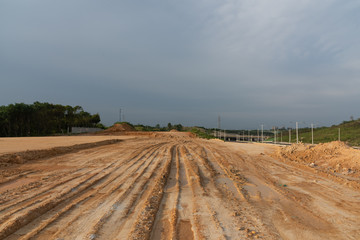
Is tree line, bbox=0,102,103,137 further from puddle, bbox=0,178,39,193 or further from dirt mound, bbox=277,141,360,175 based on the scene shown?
dirt mound, bbox=277,141,360,175

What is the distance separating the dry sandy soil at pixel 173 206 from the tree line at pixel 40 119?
39.9 metres

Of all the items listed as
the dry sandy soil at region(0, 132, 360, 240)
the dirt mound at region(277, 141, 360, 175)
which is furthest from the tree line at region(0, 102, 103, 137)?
the dirt mound at region(277, 141, 360, 175)

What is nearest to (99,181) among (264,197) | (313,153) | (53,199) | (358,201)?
(53,199)

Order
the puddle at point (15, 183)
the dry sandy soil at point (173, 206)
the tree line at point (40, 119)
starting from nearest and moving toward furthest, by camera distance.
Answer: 1. the dry sandy soil at point (173, 206)
2. the puddle at point (15, 183)
3. the tree line at point (40, 119)

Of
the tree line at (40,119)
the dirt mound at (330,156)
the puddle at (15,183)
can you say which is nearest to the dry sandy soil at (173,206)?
the puddle at (15,183)

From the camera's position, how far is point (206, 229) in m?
3.40

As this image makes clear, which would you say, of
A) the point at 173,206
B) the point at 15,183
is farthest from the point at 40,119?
the point at 173,206

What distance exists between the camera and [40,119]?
146ft

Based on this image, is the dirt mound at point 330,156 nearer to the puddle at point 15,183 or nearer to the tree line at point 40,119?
the puddle at point 15,183

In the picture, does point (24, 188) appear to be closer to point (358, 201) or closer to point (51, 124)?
point (358, 201)

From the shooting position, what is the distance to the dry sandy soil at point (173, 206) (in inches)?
130

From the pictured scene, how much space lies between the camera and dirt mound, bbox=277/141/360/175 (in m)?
8.79

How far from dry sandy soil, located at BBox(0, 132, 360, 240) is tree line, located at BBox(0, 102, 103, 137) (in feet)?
131

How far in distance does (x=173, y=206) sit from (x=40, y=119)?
1992 inches
